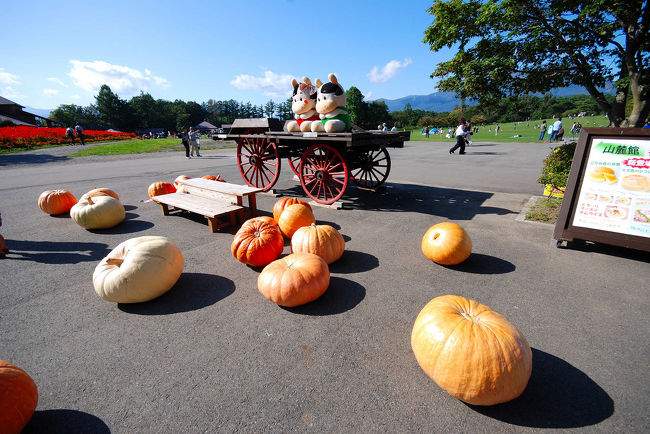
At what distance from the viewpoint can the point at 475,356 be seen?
182cm

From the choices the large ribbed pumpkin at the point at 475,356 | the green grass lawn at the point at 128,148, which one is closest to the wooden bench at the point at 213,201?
the large ribbed pumpkin at the point at 475,356

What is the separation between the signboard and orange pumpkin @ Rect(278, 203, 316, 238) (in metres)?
3.83

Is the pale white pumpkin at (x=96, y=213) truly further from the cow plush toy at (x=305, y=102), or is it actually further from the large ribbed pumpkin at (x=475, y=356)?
the large ribbed pumpkin at (x=475, y=356)

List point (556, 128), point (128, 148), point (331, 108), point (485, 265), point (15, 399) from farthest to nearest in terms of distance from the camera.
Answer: point (128, 148)
point (556, 128)
point (331, 108)
point (485, 265)
point (15, 399)

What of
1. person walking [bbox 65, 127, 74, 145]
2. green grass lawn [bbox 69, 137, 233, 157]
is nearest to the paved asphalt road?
green grass lawn [bbox 69, 137, 233, 157]

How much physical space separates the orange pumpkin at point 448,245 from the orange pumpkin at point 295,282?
5.25 feet

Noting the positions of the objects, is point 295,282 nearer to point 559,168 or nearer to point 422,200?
point 422,200

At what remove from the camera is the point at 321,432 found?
1.74 meters

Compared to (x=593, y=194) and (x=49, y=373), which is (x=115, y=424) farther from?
(x=593, y=194)

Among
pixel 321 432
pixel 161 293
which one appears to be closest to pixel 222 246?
pixel 161 293

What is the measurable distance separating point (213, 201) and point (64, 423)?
13.8 feet

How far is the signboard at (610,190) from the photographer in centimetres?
365

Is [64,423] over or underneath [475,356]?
underneath

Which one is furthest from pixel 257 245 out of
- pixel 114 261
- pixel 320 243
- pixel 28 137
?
pixel 28 137
